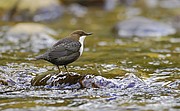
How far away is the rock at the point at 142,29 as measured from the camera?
14188mm

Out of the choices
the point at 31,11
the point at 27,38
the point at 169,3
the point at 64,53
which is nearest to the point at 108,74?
the point at 64,53

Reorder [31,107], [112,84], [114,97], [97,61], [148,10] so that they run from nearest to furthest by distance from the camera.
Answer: [31,107] < [114,97] < [112,84] < [97,61] < [148,10]

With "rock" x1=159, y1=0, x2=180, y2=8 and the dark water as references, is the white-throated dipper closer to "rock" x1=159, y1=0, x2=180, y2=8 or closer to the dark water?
the dark water

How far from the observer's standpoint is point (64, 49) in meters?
7.88

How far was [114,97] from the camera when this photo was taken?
7.07m

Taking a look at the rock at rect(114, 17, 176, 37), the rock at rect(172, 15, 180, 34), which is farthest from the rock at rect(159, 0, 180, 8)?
the rock at rect(114, 17, 176, 37)

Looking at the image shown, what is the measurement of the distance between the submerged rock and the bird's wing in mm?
320

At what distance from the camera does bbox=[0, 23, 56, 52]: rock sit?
39.4 feet

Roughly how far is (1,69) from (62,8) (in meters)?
9.51

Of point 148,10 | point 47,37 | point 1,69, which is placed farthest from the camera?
point 148,10

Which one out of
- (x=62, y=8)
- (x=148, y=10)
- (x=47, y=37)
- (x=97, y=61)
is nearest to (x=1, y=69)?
(x=97, y=61)

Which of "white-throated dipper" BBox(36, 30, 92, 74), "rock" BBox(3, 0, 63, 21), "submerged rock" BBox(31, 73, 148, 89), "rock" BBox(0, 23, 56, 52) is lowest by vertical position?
"submerged rock" BBox(31, 73, 148, 89)

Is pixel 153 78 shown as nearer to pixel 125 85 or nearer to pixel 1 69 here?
pixel 125 85

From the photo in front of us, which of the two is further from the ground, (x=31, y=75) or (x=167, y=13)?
(x=167, y=13)
